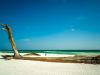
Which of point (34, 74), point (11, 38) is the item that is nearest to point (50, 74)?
point (34, 74)

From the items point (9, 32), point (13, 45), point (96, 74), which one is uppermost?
point (9, 32)

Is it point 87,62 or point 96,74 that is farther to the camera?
point 87,62

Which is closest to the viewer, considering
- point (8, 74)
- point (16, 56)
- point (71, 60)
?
point (8, 74)

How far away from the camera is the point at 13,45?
1398 cm

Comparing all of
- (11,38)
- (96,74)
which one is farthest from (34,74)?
(11,38)

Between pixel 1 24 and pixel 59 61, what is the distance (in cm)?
670

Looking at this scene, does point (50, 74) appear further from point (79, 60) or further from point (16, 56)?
point (16, 56)

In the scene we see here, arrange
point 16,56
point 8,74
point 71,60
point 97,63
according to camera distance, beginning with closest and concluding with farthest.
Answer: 1. point 8,74
2. point 97,63
3. point 71,60
4. point 16,56

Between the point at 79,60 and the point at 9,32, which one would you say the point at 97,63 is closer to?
the point at 79,60

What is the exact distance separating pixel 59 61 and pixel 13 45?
17.6ft

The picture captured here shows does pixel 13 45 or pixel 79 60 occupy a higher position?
pixel 13 45

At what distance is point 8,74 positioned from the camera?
19.5 feet

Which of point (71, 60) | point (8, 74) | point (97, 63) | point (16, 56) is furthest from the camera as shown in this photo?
point (16, 56)

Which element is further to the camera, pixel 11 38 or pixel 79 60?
pixel 11 38
